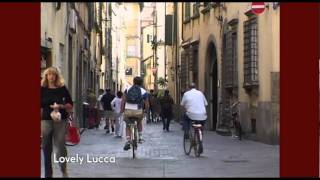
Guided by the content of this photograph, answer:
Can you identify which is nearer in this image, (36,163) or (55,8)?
(36,163)

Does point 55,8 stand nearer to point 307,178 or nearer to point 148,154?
point 148,154

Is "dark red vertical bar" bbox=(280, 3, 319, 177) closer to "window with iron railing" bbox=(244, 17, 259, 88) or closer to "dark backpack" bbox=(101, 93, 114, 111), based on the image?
"window with iron railing" bbox=(244, 17, 259, 88)

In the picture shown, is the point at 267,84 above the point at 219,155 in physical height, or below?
above

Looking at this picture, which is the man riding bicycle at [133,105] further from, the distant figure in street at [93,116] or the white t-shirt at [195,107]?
the distant figure in street at [93,116]

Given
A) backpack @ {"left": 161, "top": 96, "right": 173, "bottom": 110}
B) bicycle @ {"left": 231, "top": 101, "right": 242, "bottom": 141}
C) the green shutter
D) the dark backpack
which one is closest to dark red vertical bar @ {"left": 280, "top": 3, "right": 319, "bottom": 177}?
bicycle @ {"left": 231, "top": 101, "right": 242, "bottom": 141}

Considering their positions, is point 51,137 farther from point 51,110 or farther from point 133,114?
point 133,114

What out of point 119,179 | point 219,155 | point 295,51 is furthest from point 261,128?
point 295,51

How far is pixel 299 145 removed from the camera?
30.9 feet

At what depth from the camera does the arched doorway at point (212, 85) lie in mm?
27595

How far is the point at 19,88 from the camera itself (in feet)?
29.3

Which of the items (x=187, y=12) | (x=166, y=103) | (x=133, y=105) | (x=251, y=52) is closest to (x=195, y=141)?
(x=133, y=105)

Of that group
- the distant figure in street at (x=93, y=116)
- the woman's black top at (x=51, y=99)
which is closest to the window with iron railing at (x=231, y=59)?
the distant figure in street at (x=93, y=116)

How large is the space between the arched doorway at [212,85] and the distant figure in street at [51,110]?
17.3 metres

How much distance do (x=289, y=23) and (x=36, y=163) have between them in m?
3.44
